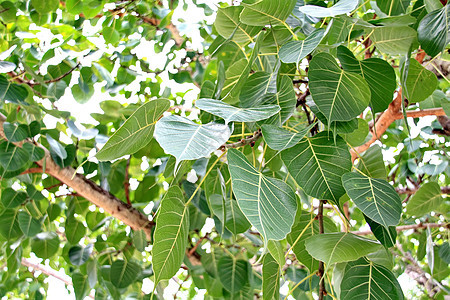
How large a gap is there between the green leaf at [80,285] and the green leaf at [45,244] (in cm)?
10

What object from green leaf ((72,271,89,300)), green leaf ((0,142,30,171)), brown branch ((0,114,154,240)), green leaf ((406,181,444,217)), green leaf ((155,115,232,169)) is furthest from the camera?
green leaf ((72,271,89,300))

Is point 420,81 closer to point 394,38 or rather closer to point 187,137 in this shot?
point 394,38

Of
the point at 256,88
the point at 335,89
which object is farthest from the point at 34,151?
the point at 335,89

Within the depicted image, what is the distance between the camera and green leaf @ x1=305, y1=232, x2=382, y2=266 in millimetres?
406

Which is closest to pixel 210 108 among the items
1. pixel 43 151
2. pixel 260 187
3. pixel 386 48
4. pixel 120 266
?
pixel 260 187

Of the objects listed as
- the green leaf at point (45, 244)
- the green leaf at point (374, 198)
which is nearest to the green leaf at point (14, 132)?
the green leaf at point (45, 244)

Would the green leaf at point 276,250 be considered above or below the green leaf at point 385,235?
below

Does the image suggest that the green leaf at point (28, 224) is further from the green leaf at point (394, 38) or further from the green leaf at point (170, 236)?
the green leaf at point (394, 38)

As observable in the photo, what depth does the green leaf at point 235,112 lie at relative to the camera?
357mm

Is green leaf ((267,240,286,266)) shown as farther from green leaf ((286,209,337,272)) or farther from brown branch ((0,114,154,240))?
brown branch ((0,114,154,240))

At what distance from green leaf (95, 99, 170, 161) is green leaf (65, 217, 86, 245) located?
2.46ft

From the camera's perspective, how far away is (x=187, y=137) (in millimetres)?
344

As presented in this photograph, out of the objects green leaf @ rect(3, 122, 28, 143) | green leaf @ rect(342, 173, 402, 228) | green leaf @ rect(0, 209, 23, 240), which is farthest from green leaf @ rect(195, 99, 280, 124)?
green leaf @ rect(0, 209, 23, 240)

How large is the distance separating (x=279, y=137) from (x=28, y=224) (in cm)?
90
